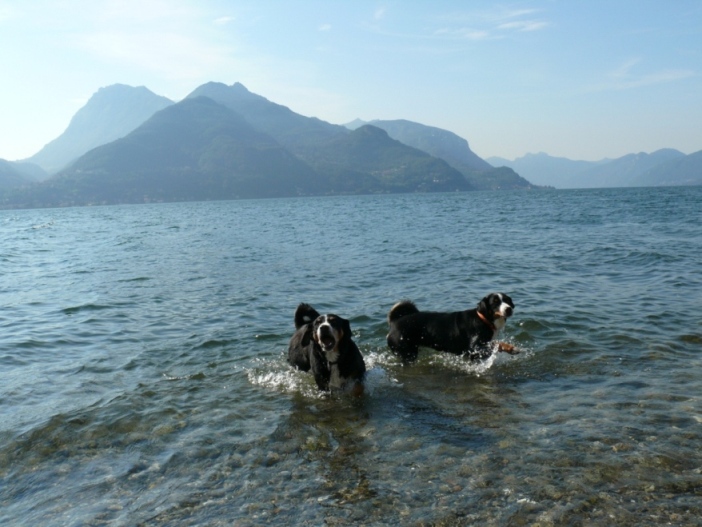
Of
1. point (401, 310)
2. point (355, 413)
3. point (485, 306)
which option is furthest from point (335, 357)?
point (485, 306)

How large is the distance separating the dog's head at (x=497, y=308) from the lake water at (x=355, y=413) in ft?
2.15

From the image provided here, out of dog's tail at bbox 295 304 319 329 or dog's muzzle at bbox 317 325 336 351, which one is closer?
dog's muzzle at bbox 317 325 336 351

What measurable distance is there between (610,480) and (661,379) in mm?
3325

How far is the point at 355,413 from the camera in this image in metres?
7.54

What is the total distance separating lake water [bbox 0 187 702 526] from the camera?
17.0 feet

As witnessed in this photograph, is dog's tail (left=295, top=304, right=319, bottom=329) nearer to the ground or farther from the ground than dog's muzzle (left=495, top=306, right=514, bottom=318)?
nearer to the ground

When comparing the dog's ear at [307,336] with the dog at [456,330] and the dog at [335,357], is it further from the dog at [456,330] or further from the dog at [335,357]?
the dog at [456,330]

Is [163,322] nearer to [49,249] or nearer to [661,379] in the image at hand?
[661,379]

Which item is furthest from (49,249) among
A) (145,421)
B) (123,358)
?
(145,421)

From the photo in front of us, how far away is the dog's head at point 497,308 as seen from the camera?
911 cm

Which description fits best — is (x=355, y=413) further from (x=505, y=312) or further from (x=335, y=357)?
(x=505, y=312)

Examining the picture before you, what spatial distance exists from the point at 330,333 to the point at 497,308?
2.99 m

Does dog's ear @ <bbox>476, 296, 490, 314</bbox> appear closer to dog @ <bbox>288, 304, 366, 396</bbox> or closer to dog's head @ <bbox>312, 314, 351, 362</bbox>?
dog @ <bbox>288, 304, 366, 396</bbox>

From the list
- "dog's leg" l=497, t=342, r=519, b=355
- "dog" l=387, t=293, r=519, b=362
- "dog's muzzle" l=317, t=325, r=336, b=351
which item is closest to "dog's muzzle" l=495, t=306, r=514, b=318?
"dog" l=387, t=293, r=519, b=362
